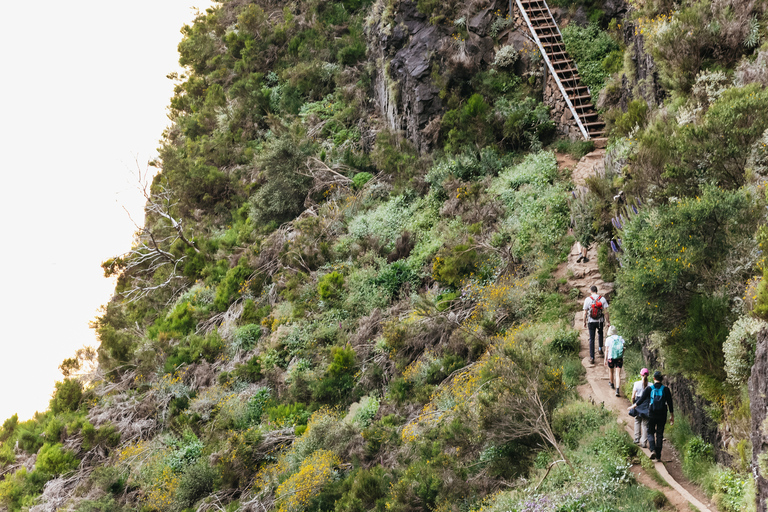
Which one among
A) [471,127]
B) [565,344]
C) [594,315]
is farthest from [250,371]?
[594,315]

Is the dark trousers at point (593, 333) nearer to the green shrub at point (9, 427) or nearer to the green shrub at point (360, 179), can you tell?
the green shrub at point (360, 179)

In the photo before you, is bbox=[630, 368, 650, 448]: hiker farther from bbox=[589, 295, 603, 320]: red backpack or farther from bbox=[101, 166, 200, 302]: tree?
bbox=[101, 166, 200, 302]: tree

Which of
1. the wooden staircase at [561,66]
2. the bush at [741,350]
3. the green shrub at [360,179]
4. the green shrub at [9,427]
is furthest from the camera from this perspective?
the green shrub at [9,427]

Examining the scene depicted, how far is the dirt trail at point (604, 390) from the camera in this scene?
709cm

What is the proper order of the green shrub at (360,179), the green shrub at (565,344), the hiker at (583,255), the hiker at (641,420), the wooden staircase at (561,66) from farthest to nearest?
the green shrub at (360,179), the wooden staircase at (561,66), the hiker at (583,255), the green shrub at (565,344), the hiker at (641,420)

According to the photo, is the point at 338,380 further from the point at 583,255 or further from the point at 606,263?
the point at 606,263

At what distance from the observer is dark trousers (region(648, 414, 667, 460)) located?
7.63m

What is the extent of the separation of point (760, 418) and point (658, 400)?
5.83 feet

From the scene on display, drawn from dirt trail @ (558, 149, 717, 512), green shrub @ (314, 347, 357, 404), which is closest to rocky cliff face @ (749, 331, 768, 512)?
dirt trail @ (558, 149, 717, 512)

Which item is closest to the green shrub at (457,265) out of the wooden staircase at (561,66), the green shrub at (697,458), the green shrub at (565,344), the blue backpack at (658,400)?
the green shrub at (565,344)

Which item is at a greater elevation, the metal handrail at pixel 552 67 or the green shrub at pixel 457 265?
the metal handrail at pixel 552 67

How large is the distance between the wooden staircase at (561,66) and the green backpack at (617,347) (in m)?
8.64

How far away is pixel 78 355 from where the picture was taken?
2158 centimetres

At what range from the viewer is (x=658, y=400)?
24.9 ft
